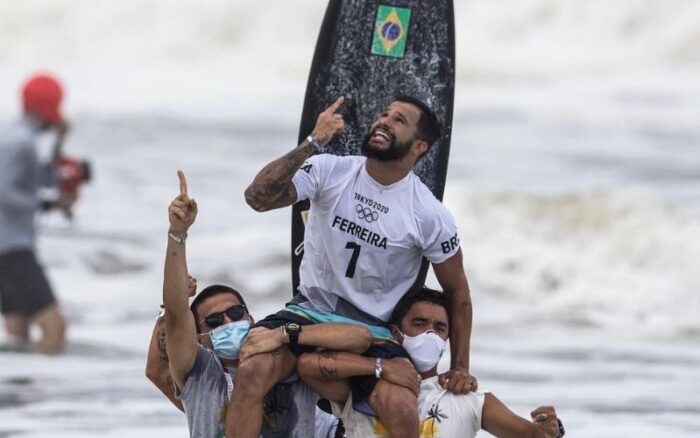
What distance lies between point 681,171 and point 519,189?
2.69 meters

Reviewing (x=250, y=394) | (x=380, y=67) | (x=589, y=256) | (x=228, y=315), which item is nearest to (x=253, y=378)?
(x=250, y=394)

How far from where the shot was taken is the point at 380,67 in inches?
267

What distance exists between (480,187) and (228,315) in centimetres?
1377

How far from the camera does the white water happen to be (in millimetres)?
10153

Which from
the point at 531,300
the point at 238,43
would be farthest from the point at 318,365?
the point at 238,43

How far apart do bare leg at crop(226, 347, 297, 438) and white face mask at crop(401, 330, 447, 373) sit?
0.46 m

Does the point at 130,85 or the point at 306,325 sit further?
the point at 130,85

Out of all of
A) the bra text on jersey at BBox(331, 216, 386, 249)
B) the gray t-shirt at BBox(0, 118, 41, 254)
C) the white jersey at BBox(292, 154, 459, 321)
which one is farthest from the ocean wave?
the bra text on jersey at BBox(331, 216, 386, 249)

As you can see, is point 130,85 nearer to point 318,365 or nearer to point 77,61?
point 77,61

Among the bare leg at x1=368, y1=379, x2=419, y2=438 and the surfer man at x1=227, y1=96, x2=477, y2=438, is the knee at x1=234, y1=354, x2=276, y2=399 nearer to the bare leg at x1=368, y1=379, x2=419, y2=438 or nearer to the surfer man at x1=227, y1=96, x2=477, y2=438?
the surfer man at x1=227, y1=96, x2=477, y2=438

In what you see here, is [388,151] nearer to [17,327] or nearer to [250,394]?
[250,394]

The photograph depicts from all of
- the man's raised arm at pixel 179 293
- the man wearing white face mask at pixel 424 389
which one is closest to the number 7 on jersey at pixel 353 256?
the man wearing white face mask at pixel 424 389

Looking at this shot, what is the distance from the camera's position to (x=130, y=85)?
28.5 meters

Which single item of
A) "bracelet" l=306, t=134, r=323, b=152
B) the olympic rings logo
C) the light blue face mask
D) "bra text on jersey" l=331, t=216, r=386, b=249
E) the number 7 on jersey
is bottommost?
the light blue face mask
